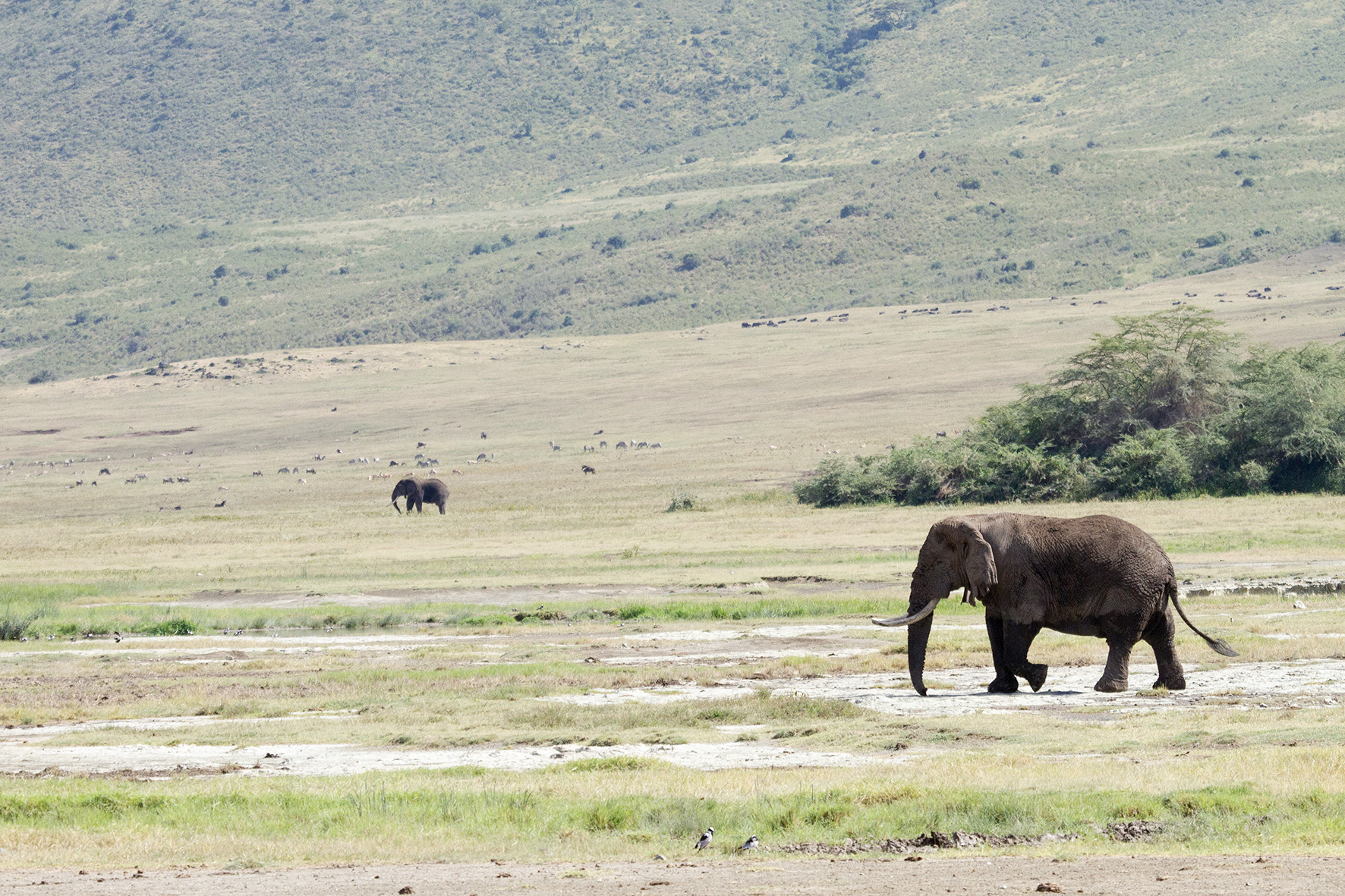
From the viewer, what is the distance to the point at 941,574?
20.1m

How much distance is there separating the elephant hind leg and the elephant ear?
1.98 m

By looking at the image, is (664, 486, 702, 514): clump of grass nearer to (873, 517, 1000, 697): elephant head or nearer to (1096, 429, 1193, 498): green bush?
(1096, 429, 1193, 498): green bush

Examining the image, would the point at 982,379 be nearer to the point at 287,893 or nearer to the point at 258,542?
the point at 258,542

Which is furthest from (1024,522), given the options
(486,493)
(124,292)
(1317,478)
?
(124,292)

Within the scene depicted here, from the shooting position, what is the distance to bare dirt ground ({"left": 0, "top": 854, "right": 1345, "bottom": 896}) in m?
10.5

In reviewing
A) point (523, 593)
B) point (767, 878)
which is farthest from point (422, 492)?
point (767, 878)

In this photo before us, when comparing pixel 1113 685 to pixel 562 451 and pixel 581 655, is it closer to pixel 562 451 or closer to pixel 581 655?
pixel 581 655

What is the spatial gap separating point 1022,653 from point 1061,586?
0.92m

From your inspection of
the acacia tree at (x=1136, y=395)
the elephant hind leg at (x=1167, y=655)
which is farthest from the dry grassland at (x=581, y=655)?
the acacia tree at (x=1136, y=395)

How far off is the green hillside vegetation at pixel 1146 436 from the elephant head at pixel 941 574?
3194cm

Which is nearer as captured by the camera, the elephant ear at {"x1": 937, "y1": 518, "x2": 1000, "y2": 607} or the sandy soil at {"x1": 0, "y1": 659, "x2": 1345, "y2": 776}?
the sandy soil at {"x1": 0, "y1": 659, "x2": 1345, "y2": 776}

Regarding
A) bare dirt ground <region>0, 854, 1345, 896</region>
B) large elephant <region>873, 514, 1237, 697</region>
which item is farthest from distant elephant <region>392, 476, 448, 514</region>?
bare dirt ground <region>0, 854, 1345, 896</region>

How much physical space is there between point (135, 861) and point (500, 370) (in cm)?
10871

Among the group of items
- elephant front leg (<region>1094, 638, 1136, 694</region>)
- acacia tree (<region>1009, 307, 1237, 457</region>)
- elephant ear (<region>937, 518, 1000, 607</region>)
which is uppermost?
acacia tree (<region>1009, 307, 1237, 457</region>)
